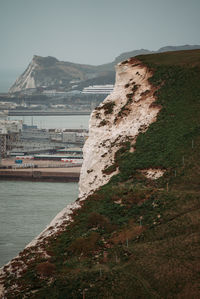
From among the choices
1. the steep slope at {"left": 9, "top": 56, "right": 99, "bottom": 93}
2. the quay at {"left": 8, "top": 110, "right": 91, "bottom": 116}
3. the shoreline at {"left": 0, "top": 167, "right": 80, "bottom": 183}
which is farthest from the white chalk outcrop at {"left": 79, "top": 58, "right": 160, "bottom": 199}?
the steep slope at {"left": 9, "top": 56, "right": 99, "bottom": 93}

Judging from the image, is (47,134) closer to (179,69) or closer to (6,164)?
(6,164)

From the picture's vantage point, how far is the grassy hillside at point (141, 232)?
28.4ft

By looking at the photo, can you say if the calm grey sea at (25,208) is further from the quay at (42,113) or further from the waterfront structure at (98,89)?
the waterfront structure at (98,89)

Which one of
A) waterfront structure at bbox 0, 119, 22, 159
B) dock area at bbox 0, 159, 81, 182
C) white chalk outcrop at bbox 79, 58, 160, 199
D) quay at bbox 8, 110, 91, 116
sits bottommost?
quay at bbox 8, 110, 91, 116

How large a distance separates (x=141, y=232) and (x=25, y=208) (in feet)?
47.1

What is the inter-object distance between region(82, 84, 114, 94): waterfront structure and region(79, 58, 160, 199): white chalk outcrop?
4443 inches

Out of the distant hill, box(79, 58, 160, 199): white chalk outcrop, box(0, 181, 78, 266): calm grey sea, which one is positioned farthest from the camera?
the distant hill

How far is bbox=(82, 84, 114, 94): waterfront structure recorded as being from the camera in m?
131

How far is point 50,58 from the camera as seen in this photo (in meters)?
177

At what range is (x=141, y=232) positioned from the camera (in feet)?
34.0

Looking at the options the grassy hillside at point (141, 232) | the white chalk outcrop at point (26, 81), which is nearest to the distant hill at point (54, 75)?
the white chalk outcrop at point (26, 81)

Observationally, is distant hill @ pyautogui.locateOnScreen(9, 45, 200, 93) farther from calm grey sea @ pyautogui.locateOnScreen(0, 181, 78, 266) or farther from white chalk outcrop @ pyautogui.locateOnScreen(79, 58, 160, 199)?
white chalk outcrop @ pyautogui.locateOnScreen(79, 58, 160, 199)

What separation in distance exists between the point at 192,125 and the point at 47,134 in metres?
50.8

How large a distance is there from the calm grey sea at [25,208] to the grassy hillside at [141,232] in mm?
4418
